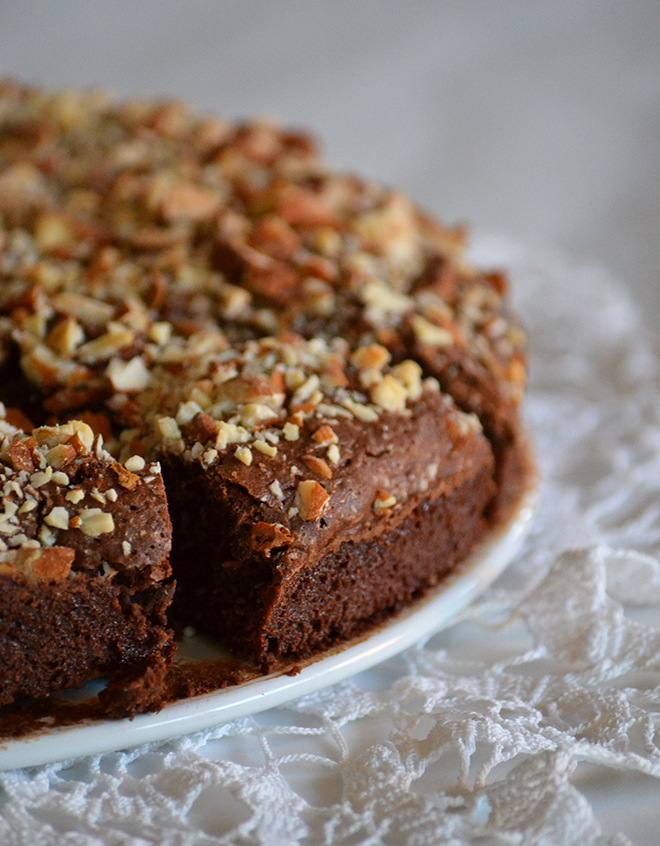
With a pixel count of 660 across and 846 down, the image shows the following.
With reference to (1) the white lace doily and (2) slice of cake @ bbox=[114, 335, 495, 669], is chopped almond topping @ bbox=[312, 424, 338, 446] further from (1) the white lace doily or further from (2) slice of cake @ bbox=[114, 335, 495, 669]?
(1) the white lace doily

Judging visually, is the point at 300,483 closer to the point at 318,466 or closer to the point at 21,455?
the point at 318,466

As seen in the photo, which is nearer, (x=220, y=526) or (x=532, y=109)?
(x=220, y=526)

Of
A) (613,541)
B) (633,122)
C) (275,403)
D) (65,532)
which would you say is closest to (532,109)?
(633,122)

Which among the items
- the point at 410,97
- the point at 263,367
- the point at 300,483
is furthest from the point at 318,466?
the point at 410,97

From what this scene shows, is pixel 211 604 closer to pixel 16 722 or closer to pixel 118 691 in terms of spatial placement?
pixel 118 691

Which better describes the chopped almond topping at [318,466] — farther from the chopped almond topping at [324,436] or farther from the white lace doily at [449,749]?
the white lace doily at [449,749]

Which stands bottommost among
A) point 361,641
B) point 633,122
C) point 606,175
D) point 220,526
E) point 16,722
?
point 16,722
